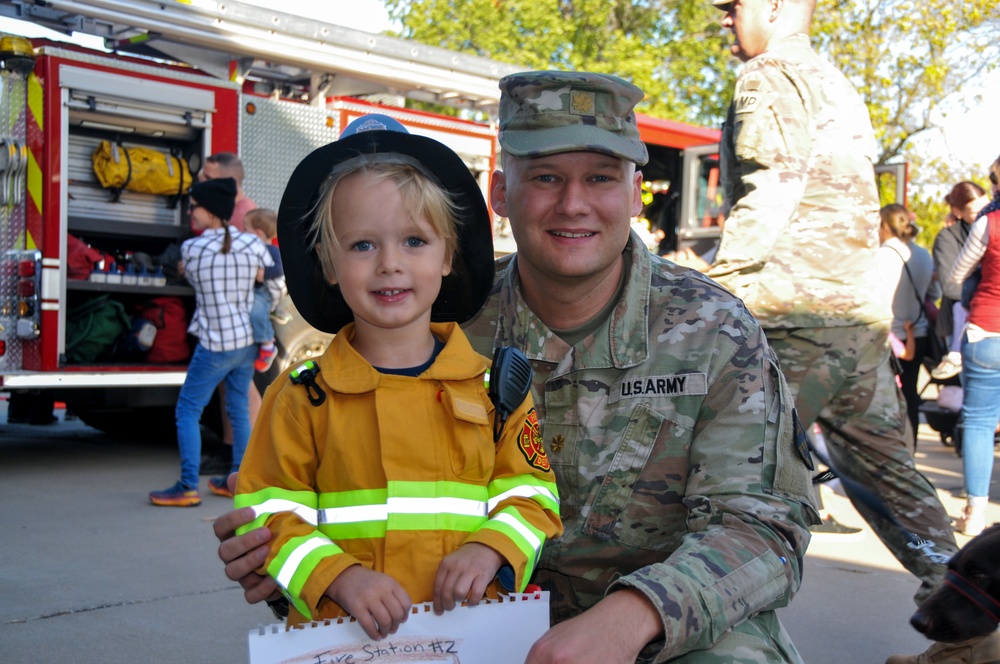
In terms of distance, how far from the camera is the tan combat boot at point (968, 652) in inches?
116

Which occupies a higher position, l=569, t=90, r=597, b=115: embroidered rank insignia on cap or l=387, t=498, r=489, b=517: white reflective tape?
l=569, t=90, r=597, b=115: embroidered rank insignia on cap

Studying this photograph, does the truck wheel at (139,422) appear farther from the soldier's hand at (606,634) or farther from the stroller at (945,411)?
the soldier's hand at (606,634)

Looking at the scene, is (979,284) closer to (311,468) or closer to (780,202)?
(780,202)

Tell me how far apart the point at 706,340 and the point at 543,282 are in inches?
16.2

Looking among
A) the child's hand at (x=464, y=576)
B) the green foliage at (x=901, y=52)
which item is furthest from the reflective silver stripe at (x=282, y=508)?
the green foliage at (x=901, y=52)

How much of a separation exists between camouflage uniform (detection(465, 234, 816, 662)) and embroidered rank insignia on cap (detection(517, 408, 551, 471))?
25 cm

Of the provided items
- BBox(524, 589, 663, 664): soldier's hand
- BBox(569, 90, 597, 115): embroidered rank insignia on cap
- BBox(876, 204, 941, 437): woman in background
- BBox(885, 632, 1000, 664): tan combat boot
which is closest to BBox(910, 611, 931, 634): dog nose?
BBox(885, 632, 1000, 664): tan combat boot

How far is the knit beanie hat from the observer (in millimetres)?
5684

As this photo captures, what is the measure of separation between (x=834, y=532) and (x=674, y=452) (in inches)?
144

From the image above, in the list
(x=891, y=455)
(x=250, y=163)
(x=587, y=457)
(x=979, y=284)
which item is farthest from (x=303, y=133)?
(x=587, y=457)

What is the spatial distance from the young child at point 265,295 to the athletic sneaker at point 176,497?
2.78 feet

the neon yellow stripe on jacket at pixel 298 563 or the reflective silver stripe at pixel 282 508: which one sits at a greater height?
the reflective silver stripe at pixel 282 508

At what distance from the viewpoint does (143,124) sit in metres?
6.84

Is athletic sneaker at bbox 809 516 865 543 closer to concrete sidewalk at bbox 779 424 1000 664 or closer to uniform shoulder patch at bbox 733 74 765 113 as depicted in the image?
concrete sidewalk at bbox 779 424 1000 664
